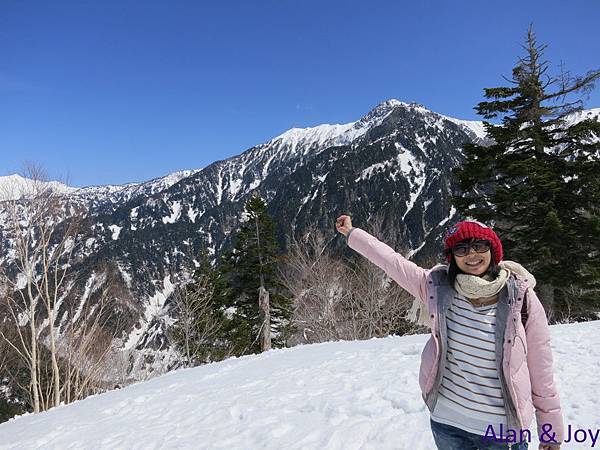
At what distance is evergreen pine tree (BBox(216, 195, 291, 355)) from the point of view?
22000 mm

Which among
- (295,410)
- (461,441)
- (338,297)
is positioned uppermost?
(461,441)

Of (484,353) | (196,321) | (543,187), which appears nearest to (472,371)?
(484,353)

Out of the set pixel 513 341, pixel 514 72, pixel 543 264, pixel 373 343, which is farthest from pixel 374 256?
pixel 514 72

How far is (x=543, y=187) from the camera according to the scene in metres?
13.1

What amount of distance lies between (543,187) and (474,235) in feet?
44.4

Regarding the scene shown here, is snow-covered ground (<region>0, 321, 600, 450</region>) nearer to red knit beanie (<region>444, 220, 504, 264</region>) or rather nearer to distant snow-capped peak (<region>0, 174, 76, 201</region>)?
red knit beanie (<region>444, 220, 504, 264</region>)

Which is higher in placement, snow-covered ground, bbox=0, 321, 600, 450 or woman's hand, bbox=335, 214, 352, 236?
woman's hand, bbox=335, 214, 352, 236

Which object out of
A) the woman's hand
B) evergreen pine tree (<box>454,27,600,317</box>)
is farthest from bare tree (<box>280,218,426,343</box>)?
the woman's hand

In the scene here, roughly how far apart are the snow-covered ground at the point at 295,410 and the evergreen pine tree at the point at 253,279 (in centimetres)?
1357

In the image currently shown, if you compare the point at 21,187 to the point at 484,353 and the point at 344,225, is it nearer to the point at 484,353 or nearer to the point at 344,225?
the point at 344,225

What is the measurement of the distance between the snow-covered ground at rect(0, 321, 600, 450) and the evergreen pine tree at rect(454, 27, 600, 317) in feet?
18.1

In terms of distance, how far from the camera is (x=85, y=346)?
15.4 m

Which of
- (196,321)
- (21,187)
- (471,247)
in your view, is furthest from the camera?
(196,321)

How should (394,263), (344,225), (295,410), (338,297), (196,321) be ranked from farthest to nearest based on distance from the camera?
(196,321) → (338,297) → (295,410) → (344,225) → (394,263)
